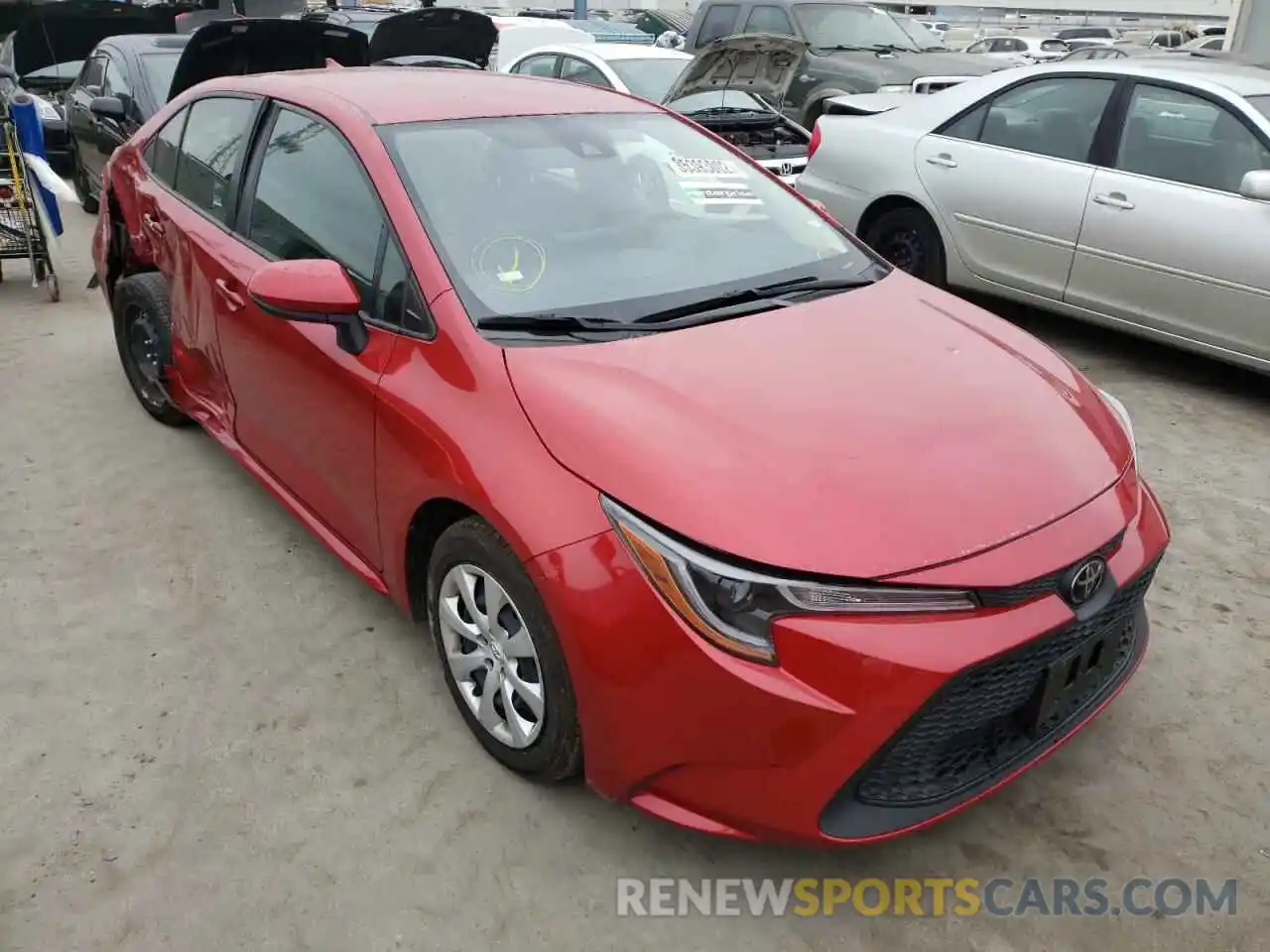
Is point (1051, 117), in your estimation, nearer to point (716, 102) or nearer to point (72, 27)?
point (716, 102)

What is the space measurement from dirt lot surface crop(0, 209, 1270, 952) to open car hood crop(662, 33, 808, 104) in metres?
4.66

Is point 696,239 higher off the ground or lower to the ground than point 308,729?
higher

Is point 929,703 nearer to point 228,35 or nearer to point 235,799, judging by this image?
point 235,799

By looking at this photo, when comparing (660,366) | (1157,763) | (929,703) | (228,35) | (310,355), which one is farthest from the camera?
(228,35)

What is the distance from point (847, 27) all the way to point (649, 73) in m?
3.15

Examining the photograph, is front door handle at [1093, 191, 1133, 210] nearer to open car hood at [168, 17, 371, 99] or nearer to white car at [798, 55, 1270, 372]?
white car at [798, 55, 1270, 372]

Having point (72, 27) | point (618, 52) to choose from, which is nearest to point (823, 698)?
point (618, 52)

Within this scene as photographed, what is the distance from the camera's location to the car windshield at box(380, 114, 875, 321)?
8.45 ft

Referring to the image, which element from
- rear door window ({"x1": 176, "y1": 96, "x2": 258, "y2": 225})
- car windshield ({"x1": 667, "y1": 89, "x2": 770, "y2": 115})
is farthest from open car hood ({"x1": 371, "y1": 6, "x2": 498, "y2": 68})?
rear door window ({"x1": 176, "y1": 96, "x2": 258, "y2": 225})

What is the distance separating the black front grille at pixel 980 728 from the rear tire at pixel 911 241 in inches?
150

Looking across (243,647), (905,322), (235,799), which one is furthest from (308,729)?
(905,322)

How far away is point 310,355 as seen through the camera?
2830 millimetres

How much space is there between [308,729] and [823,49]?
358 inches

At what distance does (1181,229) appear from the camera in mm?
4594
